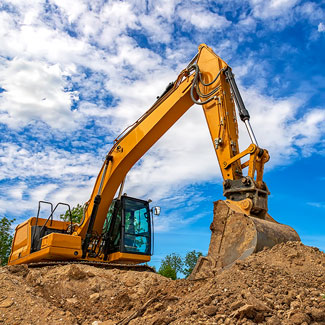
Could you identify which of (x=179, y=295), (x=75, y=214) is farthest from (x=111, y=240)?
(x=75, y=214)

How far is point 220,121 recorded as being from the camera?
658 cm

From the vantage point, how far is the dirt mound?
3.53 meters

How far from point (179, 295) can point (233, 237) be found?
114 centimetres

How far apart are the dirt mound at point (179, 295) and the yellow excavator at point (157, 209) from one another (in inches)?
17.3

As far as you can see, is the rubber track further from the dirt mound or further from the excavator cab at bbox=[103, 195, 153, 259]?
the dirt mound

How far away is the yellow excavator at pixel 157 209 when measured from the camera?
505 cm

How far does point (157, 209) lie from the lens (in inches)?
350

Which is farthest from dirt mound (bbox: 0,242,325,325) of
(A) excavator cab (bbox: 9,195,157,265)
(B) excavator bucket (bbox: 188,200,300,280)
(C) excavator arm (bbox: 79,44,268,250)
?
(C) excavator arm (bbox: 79,44,268,250)

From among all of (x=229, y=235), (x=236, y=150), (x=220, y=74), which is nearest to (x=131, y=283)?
(x=229, y=235)

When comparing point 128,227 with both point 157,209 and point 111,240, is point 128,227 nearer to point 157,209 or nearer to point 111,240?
point 111,240

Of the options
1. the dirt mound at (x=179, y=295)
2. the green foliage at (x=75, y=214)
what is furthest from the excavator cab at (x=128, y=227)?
the green foliage at (x=75, y=214)

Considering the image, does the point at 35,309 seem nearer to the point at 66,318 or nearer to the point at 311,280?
the point at 66,318

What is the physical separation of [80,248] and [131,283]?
2263 mm

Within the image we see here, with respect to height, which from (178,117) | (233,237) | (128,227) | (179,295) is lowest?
(179,295)
